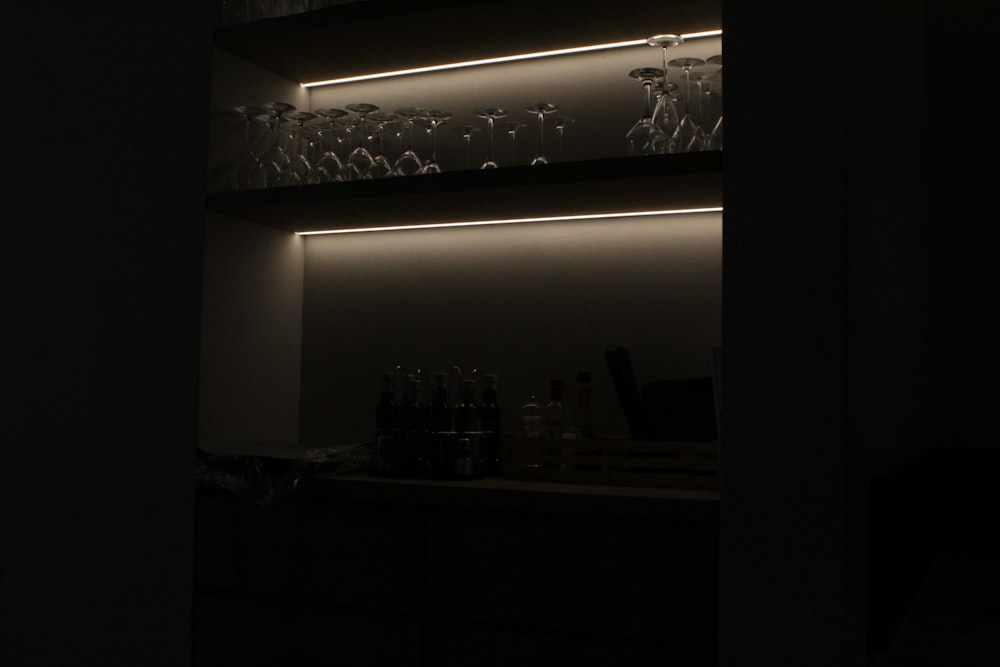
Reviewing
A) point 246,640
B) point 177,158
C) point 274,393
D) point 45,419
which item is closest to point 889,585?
point 246,640

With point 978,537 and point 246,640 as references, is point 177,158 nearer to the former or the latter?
point 246,640

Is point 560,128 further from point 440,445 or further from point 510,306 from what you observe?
point 440,445

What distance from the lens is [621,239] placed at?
7.21 feet

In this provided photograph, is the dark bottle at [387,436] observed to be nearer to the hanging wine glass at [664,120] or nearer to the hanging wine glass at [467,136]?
the hanging wine glass at [467,136]

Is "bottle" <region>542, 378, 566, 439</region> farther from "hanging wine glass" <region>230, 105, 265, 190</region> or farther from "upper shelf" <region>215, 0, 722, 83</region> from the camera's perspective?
"hanging wine glass" <region>230, 105, 265, 190</region>

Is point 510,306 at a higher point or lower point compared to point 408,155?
lower

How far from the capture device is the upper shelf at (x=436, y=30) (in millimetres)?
1968

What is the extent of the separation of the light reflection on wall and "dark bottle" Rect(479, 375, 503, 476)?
0.23 metres

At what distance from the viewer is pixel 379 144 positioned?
2.18 metres

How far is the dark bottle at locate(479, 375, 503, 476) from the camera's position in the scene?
1.99m

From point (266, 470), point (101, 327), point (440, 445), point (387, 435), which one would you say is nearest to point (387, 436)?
point (387, 435)

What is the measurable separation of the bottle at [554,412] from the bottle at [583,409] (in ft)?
0.13

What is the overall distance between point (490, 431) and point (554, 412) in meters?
0.15

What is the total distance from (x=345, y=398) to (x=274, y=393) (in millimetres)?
189
